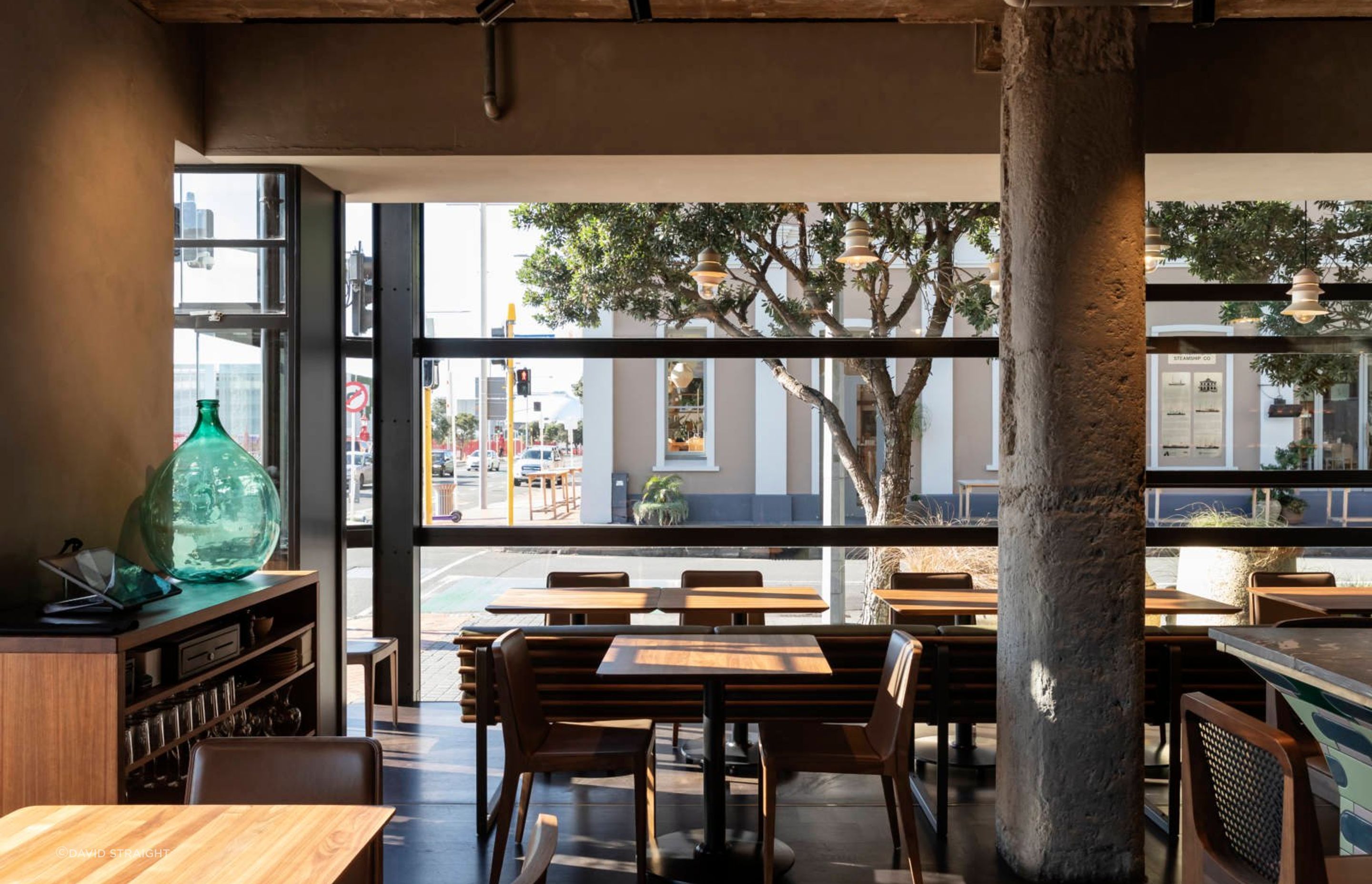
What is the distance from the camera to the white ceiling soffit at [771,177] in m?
4.53

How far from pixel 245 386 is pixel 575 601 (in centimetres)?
197

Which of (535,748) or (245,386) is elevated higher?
(245,386)

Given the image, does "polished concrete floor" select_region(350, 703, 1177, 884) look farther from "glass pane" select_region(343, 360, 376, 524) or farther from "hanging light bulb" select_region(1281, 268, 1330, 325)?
"hanging light bulb" select_region(1281, 268, 1330, 325)

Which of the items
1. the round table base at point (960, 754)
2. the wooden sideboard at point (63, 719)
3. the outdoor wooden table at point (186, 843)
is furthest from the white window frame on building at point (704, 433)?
the outdoor wooden table at point (186, 843)

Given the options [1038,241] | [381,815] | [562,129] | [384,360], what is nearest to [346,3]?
[562,129]

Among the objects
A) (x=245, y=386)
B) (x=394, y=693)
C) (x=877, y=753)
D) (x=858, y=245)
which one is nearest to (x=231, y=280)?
(x=245, y=386)

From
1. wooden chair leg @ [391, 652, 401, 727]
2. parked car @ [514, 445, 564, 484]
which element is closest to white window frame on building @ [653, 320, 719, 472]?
parked car @ [514, 445, 564, 484]

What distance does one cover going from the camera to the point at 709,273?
19.0 ft

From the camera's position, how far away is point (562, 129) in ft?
14.6

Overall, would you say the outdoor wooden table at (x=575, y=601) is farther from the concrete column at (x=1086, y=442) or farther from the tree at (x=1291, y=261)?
the tree at (x=1291, y=261)

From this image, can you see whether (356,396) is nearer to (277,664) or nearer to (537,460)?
(537,460)

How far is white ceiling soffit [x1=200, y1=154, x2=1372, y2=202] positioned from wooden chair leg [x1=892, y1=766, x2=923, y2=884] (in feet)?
8.20

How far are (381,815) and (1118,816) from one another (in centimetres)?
278

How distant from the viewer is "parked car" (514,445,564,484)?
6.36 m
